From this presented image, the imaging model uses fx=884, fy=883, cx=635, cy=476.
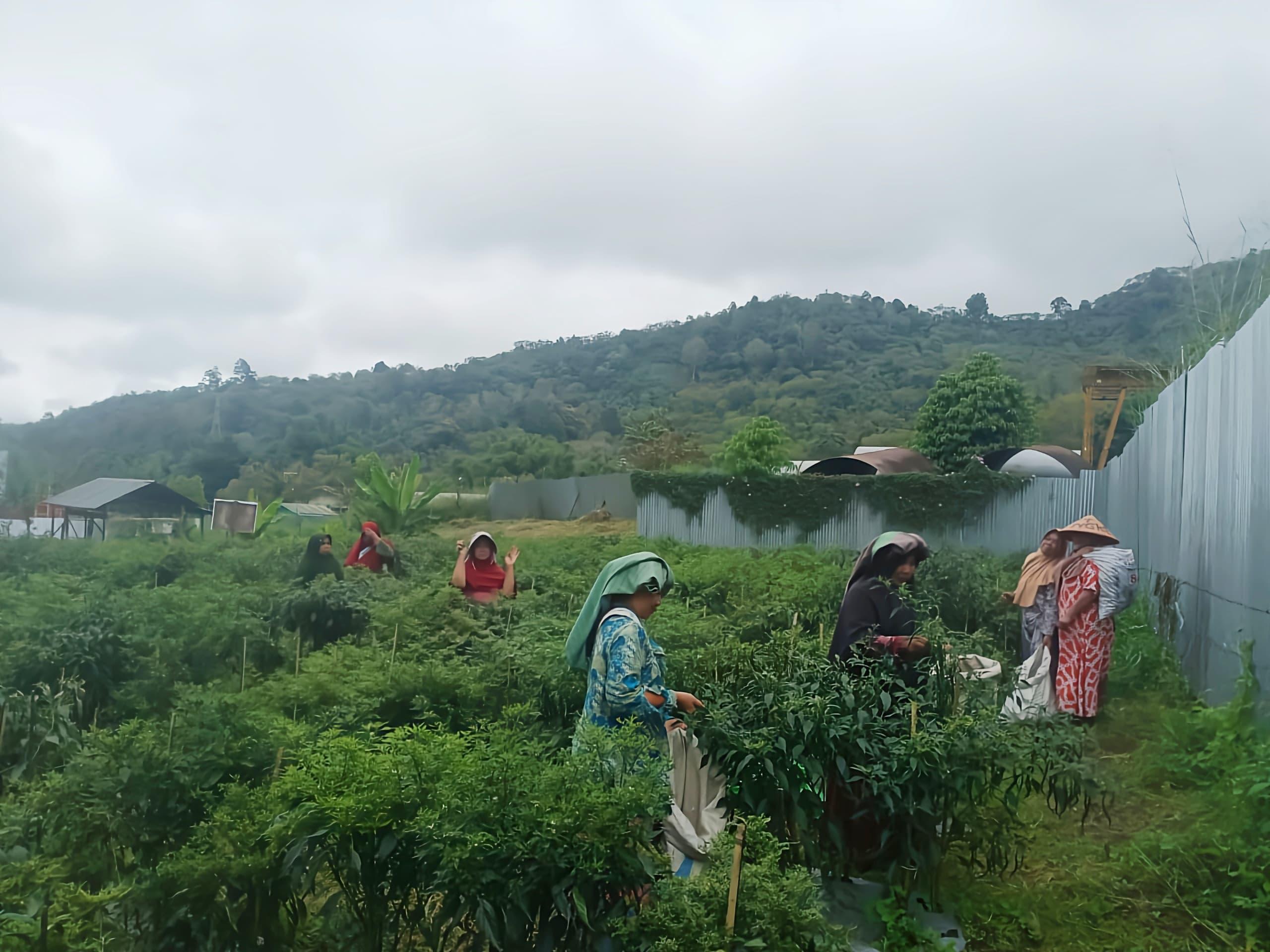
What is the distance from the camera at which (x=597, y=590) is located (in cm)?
284

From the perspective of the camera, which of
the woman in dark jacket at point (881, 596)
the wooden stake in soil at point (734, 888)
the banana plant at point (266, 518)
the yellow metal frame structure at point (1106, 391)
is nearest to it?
the wooden stake in soil at point (734, 888)

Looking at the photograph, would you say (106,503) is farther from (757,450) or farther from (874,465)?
(874,465)

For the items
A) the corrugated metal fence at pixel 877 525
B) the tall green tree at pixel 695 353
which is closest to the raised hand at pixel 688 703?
the corrugated metal fence at pixel 877 525

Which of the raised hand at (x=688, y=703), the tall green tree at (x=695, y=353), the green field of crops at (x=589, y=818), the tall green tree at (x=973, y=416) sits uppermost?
the tall green tree at (x=695, y=353)

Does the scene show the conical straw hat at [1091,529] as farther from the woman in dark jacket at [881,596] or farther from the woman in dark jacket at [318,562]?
the woman in dark jacket at [318,562]

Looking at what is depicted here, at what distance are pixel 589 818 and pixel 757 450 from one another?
9.36 metres

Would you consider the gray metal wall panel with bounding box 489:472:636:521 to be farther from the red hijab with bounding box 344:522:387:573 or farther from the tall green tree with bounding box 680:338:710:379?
the tall green tree with bounding box 680:338:710:379

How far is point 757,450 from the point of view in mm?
→ 11078

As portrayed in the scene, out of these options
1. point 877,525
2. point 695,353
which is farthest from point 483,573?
point 695,353

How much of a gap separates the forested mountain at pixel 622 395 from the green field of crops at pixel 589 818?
3.75 meters

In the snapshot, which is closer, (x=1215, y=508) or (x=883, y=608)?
(x=883, y=608)

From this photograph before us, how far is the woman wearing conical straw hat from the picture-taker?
4.53 m

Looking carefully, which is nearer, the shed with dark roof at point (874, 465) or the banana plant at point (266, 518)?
the banana plant at point (266, 518)

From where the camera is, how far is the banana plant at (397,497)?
12.0 m
